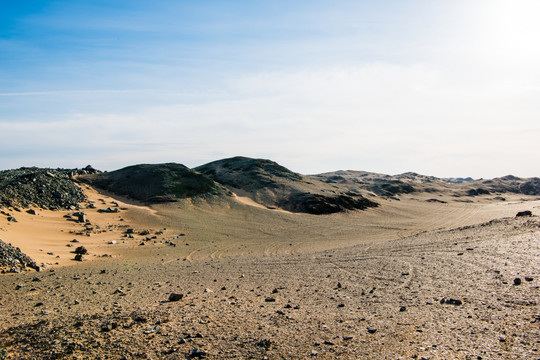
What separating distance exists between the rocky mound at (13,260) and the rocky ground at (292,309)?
2.94 ft

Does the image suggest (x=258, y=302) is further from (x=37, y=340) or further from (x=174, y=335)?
(x=37, y=340)

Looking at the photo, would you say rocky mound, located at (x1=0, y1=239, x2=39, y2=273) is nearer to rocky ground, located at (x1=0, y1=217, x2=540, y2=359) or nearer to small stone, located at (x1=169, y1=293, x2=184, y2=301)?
rocky ground, located at (x1=0, y1=217, x2=540, y2=359)

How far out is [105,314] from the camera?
7.88m

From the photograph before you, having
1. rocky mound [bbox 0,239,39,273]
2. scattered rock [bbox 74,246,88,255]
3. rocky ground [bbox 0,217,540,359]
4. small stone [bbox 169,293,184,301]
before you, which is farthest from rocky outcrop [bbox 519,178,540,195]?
rocky mound [bbox 0,239,39,273]

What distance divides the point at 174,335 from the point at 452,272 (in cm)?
818

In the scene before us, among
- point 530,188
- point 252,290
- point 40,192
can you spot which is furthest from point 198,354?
point 530,188

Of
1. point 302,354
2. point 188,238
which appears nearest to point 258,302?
point 302,354

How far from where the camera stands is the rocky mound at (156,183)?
108 feet

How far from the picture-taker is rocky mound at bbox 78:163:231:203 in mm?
32812

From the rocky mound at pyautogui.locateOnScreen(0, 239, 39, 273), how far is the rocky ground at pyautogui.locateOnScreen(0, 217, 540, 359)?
0.90 m

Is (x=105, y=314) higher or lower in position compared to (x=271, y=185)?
lower

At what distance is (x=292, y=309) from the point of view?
820 centimetres

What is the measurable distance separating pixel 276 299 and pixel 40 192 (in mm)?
22528

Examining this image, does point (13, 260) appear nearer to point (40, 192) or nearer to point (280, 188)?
point (40, 192)
